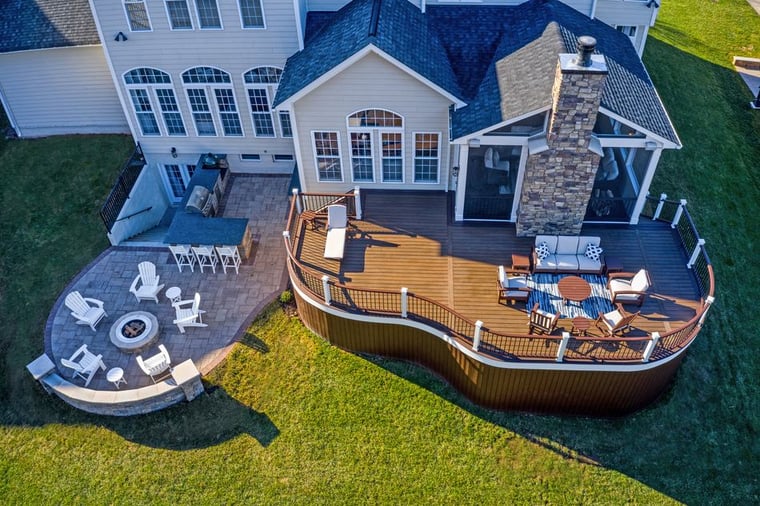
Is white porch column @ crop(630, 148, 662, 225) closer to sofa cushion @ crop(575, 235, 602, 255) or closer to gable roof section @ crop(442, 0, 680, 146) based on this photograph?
gable roof section @ crop(442, 0, 680, 146)

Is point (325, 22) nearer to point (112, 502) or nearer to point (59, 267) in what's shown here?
point (59, 267)

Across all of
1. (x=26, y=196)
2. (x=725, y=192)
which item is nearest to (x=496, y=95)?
(x=725, y=192)

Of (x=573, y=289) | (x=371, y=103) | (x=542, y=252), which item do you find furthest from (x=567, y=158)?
(x=371, y=103)

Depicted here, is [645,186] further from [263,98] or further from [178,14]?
[178,14]

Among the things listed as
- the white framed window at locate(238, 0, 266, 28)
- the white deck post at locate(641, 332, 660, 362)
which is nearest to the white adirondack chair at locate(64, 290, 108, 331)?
the white framed window at locate(238, 0, 266, 28)

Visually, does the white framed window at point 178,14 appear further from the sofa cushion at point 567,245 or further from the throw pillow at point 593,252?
the throw pillow at point 593,252

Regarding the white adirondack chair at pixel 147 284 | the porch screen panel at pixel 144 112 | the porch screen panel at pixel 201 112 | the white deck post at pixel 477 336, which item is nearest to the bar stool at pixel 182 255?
the white adirondack chair at pixel 147 284
